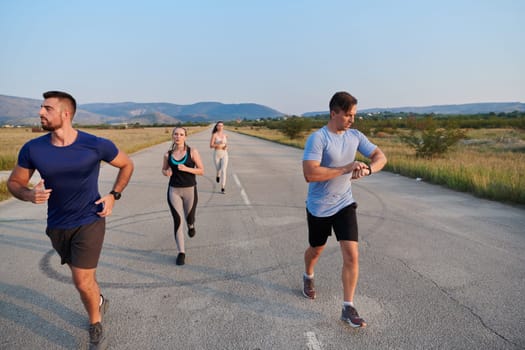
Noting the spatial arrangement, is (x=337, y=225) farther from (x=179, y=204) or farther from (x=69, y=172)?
(x=179, y=204)

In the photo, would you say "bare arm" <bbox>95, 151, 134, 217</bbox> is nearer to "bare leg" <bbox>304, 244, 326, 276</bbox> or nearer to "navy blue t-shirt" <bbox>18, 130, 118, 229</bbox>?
"navy blue t-shirt" <bbox>18, 130, 118, 229</bbox>

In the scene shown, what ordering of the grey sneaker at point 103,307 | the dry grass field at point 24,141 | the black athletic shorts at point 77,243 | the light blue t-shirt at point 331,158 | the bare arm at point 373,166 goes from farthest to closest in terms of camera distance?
the dry grass field at point 24,141
the grey sneaker at point 103,307
the light blue t-shirt at point 331,158
the bare arm at point 373,166
the black athletic shorts at point 77,243

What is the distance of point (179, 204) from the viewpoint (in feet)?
15.9

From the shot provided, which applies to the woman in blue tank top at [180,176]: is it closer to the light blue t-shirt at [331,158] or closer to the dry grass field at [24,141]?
the light blue t-shirt at [331,158]

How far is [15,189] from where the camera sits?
2764 mm

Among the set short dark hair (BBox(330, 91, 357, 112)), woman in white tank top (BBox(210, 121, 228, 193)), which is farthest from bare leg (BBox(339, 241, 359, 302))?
woman in white tank top (BBox(210, 121, 228, 193))

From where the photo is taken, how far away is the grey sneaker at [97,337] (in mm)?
2846

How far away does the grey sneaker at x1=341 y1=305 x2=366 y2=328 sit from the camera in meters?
3.12

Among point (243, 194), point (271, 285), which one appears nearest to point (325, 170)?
point (271, 285)

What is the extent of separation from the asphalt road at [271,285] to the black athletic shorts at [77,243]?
724 mm

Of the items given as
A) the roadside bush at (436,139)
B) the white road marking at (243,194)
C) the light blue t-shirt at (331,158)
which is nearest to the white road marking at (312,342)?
the light blue t-shirt at (331,158)

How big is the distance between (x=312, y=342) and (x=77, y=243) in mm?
2076

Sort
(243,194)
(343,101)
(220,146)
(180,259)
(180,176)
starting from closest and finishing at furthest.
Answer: (343,101) → (180,259) → (180,176) → (243,194) → (220,146)

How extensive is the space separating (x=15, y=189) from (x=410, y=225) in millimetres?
5953
